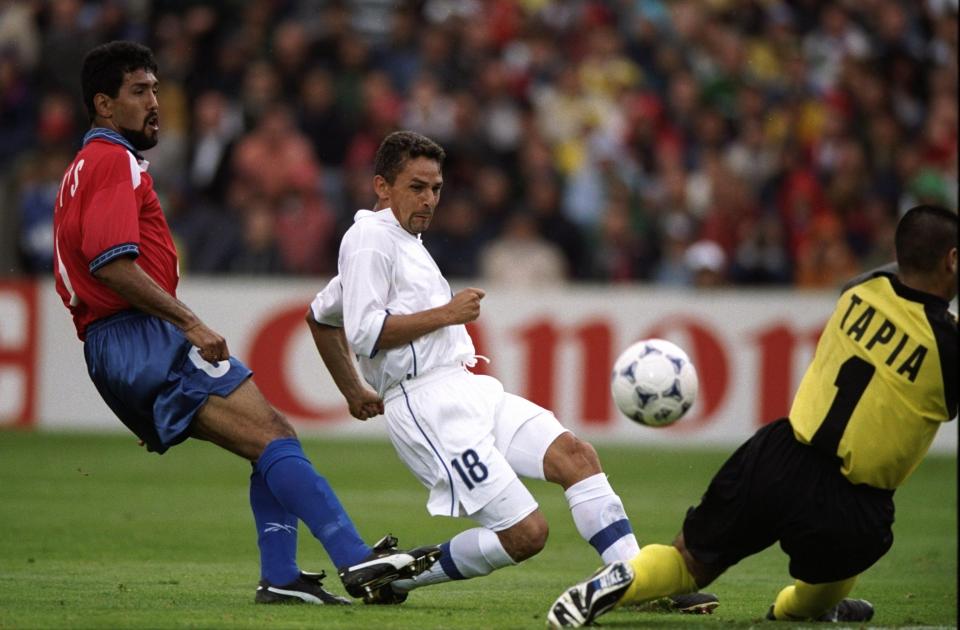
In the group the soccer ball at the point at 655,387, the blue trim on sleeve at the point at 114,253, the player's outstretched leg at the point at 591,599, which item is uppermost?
the blue trim on sleeve at the point at 114,253

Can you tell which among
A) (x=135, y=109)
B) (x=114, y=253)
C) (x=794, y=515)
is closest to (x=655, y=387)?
(x=794, y=515)

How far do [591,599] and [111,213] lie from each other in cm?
270

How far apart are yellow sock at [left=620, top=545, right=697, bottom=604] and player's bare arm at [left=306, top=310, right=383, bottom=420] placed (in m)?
1.62

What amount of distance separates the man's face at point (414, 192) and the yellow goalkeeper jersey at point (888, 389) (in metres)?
1.96

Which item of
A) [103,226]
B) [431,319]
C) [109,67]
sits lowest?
[431,319]

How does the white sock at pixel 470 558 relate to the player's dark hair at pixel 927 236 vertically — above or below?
below

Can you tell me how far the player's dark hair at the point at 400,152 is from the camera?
7.04 meters

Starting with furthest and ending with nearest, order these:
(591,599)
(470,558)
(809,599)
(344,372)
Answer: (344,372), (470,558), (809,599), (591,599)

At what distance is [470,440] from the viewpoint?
6832 mm

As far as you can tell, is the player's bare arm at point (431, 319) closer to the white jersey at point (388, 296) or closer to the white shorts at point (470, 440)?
the white jersey at point (388, 296)

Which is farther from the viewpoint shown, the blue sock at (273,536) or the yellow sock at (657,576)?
the blue sock at (273,536)

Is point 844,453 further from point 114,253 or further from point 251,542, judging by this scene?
point 251,542

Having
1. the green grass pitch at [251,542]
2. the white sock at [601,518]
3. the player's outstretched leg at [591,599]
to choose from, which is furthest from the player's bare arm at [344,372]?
the player's outstretched leg at [591,599]

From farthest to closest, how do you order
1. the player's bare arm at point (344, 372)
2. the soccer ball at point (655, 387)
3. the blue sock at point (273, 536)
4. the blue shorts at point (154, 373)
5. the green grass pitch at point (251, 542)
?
the soccer ball at point (655, 387)
the player's bare arm at point (344, 372)
the blue sock at point (273, 536)
the blue shorts at point (154, 373)
the green grass pitch at point (251, 542)
